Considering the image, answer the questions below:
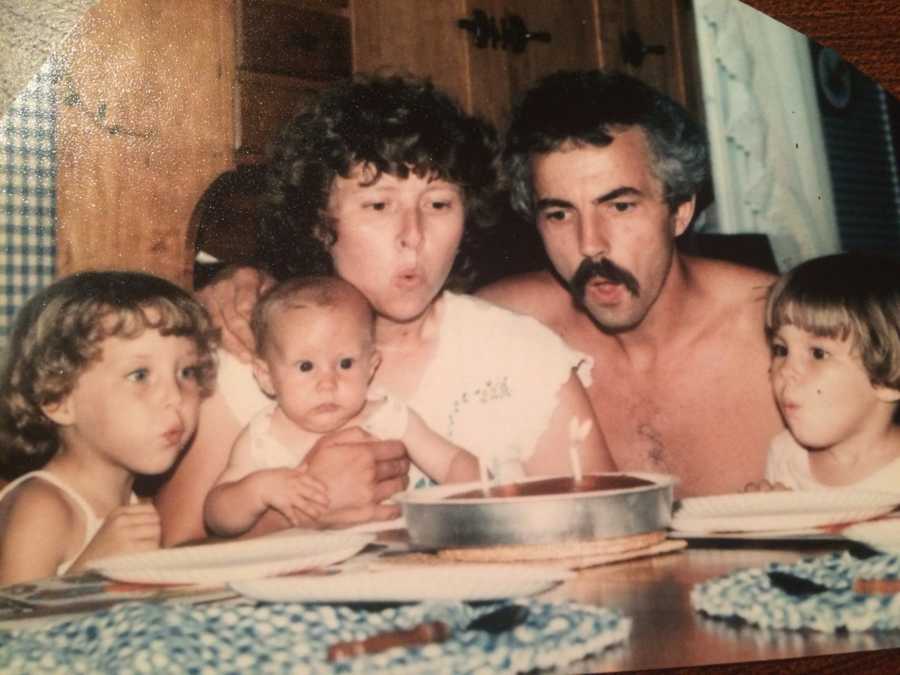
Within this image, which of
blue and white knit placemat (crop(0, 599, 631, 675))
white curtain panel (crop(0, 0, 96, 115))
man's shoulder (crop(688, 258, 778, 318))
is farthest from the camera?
man's shoulder (crop(688, 258, 778, 318))

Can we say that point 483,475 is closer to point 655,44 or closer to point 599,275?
point 599,275

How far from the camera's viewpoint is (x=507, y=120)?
1358 mm

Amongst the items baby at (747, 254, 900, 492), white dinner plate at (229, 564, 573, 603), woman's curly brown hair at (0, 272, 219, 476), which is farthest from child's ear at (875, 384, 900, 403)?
woman's curly brown hair at (0, 272, 219, 476)

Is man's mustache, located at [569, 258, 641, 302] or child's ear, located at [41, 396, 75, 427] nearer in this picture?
child's ear, located at [41, 396, 75, 427]

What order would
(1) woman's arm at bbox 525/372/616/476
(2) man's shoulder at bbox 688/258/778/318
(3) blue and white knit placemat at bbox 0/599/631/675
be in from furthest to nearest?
1. (2) man's shoulder at bbox 688/258/778/318
2. (1) woman's arm at bbox 525/372/616/476
3. (3) blue and white knit placemat at bbox 0/599/631/675

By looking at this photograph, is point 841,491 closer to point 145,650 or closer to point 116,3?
point 145,650

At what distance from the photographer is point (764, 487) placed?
139 centimetres

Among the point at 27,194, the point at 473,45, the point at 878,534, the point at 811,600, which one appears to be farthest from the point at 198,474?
the point at 878,534

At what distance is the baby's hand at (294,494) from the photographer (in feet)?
4.08

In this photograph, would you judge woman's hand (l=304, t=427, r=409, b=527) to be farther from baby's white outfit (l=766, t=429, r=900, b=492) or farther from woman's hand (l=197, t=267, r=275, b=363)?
baby's white outfit (l=766, t=429, r=900, b=492)

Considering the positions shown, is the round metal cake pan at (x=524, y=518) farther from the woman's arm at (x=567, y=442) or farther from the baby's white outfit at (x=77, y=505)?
the baby's white outfit at (x=77, y=505)

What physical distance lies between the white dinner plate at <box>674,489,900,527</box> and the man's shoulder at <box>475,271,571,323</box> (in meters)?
0.32

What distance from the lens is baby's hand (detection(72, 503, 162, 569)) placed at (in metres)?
1.19

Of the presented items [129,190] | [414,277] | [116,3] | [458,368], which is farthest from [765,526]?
[116,3]
